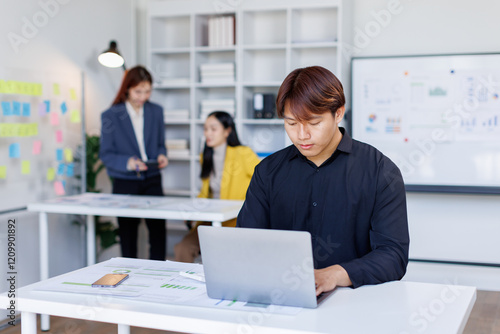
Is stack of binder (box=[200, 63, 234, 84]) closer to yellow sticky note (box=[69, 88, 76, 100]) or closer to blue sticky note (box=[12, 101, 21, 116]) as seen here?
yellow sticky note (box=[69, 88, 76, 100])

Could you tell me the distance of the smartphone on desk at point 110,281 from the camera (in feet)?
5.20

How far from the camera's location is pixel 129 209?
10.6ft

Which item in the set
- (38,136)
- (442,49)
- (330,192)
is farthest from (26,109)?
(442,49)

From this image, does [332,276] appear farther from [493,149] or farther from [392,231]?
[493,149]

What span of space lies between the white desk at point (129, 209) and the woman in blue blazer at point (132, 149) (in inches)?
8.1

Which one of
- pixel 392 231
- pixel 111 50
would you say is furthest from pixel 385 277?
pixel 111 50

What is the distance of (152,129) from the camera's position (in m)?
4.11

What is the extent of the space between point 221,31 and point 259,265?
3.79 meters

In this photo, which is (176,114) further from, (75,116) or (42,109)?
(42,109)

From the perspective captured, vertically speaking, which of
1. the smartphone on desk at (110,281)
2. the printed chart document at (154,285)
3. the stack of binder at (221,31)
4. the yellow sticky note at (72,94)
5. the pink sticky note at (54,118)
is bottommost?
the printed chart document at (154,285)

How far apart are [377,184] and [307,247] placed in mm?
561

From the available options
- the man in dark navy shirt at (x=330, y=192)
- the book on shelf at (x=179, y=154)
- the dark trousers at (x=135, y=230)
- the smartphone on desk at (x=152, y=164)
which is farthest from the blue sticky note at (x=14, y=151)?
the man in dark navy shirt at (x=330, y=192)

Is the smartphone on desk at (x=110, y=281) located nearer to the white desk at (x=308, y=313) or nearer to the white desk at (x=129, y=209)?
the white desk at (x=308, y=313)

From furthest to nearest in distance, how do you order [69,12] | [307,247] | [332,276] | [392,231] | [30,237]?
[69,12] < [30,237] < [392,231] < [332,276] < [307,247]
